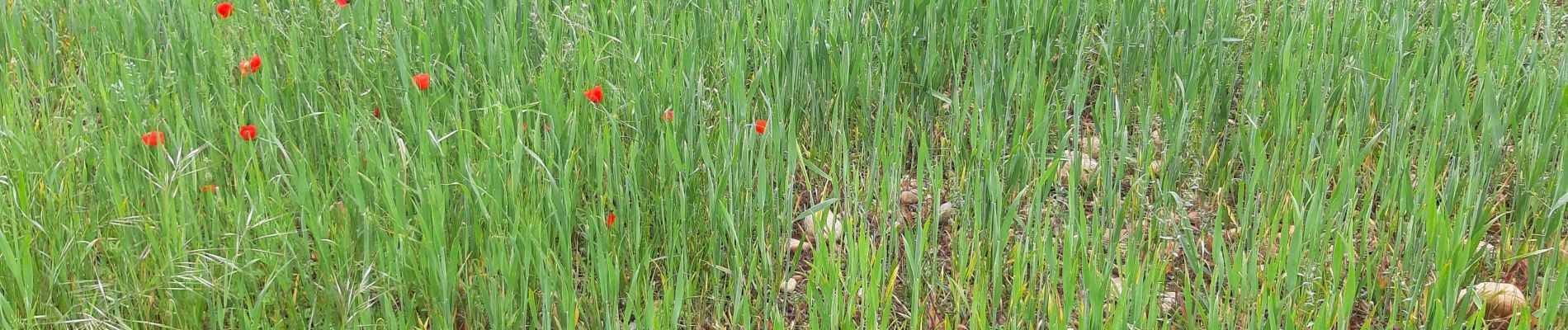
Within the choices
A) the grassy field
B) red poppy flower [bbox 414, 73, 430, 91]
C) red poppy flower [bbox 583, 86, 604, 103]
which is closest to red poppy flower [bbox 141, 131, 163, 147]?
the grassy field

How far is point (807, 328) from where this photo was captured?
5.55 ft

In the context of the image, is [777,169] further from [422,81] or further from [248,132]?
[248,132]

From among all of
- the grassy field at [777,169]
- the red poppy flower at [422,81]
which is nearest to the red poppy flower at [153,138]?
the grassy field at [777,169]

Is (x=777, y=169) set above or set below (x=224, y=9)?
below

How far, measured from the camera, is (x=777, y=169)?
1.91 metres

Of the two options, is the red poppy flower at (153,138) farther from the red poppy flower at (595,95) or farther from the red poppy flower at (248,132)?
the red poppy flower at (595,95)

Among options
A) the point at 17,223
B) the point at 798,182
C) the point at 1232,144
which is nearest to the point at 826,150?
the point at 798,182

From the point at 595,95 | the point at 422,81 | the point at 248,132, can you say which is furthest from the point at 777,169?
the point at 248,132

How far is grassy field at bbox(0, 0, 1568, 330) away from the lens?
1.51m

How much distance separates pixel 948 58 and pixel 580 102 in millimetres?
869

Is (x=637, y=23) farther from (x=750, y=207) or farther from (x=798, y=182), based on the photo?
(x=750, y=207)

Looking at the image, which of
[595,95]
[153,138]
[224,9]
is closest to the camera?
[153,138]

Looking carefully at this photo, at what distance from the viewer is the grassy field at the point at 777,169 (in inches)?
59.6

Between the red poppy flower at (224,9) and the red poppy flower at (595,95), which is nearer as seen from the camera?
the red poppy flower at (595,95)
